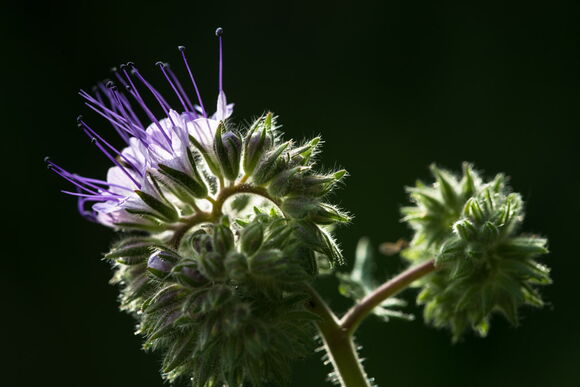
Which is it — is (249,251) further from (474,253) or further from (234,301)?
(474,253)

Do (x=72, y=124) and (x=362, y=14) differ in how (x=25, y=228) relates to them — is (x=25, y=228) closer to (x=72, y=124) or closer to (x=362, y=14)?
(x=72, y=124)

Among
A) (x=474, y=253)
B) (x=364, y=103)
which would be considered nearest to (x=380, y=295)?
(x=474, y=253)

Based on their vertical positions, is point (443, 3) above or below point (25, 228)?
above

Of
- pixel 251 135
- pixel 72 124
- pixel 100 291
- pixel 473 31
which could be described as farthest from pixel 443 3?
pixel 251 135

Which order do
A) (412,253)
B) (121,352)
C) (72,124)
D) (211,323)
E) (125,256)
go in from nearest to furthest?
(211,323)
(125,256)
(412,253)
(121,352)
(72,124)

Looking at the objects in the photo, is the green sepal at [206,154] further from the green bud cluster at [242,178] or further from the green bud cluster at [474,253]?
the green bud cluster at [474,253]

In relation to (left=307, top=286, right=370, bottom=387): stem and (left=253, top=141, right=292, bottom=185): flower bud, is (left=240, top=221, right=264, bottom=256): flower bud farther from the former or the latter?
(left=307, top=286, right=370, bottom=387): stem

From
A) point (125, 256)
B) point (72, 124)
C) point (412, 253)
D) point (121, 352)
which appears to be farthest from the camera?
point (72, 124)

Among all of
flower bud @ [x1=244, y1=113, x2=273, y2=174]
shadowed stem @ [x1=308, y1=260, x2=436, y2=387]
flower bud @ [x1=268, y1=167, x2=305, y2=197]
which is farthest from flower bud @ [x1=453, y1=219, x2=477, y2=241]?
flower bud @ [x1=244, y1=113, x2=273, y2=174]
